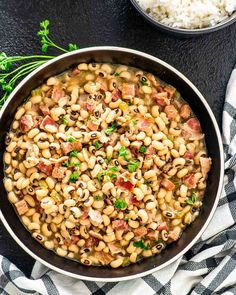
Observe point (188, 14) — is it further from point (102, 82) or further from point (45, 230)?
point (45, 230)

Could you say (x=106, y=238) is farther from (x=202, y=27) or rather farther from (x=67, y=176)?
(x=202, y=27)

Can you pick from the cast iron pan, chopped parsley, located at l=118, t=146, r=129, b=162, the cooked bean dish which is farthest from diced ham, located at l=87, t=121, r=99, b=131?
the cast iron pan

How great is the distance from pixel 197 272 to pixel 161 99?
695mm

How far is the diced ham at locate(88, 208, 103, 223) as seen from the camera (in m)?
2.14

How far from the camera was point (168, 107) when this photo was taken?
223 centimetres

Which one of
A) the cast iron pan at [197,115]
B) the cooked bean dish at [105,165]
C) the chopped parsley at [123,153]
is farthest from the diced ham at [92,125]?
the cast iron pan at [197,115]

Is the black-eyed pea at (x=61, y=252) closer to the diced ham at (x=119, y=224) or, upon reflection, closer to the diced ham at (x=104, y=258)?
the diced ham at (x=104, y=258)

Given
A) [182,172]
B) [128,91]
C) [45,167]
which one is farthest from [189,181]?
[45,167]

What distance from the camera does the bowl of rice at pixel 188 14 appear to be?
2188mm

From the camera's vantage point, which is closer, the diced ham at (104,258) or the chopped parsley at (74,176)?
the chopped parsley at (74,176)

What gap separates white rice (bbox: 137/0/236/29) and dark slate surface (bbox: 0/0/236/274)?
5.9 inches

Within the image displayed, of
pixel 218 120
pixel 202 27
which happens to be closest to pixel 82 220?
pixel 218 120

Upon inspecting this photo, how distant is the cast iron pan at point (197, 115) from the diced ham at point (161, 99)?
0.08 metres

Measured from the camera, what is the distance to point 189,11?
7.27ft
